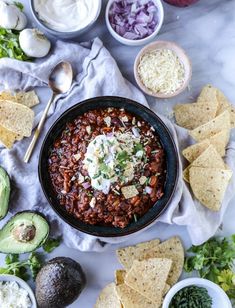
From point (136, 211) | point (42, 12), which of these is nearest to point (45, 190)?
point (136, 211)

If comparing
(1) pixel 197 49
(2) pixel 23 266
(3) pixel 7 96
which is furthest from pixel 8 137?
(1) pixel 197 49

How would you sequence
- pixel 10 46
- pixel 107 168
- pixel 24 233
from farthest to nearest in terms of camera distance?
1. pixel 10 46
2. pixel 24 233
3. pixel 107 168

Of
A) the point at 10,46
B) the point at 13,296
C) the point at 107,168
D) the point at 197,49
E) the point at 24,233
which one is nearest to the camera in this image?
the point at 107,168

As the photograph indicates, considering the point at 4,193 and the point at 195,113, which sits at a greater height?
the point at 195,113

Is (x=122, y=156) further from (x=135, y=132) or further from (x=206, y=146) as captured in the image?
(x=206, y=146)

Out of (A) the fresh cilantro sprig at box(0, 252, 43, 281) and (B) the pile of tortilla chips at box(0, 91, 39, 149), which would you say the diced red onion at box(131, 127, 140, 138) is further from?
(A) the fresh cilantro sprig at box(0, 252, 43, 281)
